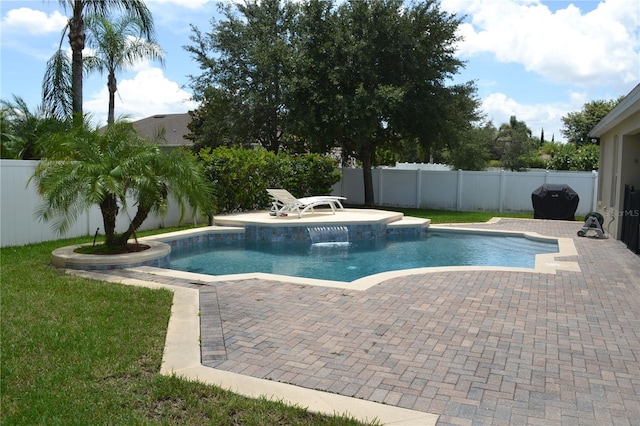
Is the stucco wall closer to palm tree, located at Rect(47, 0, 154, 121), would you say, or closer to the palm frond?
palm tree, located at Rect(47, 0, 154, 121)

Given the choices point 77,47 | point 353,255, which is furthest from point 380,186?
point 77,47

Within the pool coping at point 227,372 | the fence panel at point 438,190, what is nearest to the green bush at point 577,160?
the fence panel at point 438,190

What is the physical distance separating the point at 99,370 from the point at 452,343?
316cm

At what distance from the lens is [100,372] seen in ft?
13.4

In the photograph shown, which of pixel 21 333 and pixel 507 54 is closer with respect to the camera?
pixel 21 333

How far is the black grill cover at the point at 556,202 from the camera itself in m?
17.5

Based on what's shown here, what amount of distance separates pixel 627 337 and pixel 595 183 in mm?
15776

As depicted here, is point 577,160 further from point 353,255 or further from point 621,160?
point 353,255

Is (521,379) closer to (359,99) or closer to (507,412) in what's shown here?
(507,412)

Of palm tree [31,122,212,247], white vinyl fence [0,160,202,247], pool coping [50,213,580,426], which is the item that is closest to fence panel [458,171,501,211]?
pool coping [50,213,580,426]

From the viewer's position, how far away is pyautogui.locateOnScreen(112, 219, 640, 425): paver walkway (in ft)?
12.8

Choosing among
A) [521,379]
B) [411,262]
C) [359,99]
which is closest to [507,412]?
[521,379]

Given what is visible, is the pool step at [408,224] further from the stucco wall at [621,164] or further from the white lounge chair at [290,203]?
the stucco wall at [621,164]

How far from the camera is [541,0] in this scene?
12.0 metres
